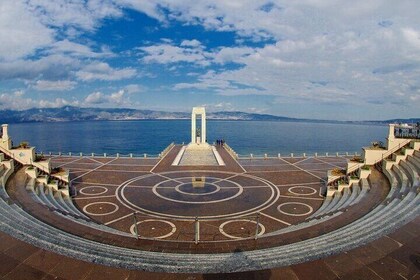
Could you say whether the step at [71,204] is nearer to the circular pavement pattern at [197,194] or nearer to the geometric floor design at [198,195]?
the geometric floor design at [198,195]

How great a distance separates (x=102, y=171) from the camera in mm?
37375

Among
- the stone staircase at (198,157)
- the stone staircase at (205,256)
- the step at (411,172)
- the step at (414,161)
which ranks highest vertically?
the step at (414,161)

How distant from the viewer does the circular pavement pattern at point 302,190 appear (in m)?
28.4

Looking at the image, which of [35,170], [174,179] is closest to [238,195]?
[174,179]

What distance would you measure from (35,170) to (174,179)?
1324 cm

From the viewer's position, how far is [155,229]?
1938 centimetres

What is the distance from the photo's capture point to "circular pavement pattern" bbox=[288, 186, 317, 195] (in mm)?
28438

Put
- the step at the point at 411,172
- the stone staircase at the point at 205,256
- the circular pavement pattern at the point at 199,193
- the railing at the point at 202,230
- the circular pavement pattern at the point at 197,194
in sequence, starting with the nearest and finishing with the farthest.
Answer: the stone staircase at the point at 205,256 < the railing at the point at 202,230 < the step at the point at 411,172 < the circular pavement pattern at the point at 197,194 < the circular pavement pattern at the point at 199,193

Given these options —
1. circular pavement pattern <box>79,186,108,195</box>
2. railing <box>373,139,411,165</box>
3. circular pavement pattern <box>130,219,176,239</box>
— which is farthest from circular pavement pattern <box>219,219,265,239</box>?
railing <box>373,139,411,165</box>

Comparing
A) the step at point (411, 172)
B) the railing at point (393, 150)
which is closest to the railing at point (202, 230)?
the step at point (411, 172)

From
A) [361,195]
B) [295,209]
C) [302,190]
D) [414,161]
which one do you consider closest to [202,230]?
[295,209]

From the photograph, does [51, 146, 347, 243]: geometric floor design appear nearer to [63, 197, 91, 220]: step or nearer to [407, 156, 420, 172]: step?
[63, 197, 91, 220]: step

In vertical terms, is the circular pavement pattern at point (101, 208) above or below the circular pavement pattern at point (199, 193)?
below

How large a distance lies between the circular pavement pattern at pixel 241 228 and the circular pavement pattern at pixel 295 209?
142 inches
